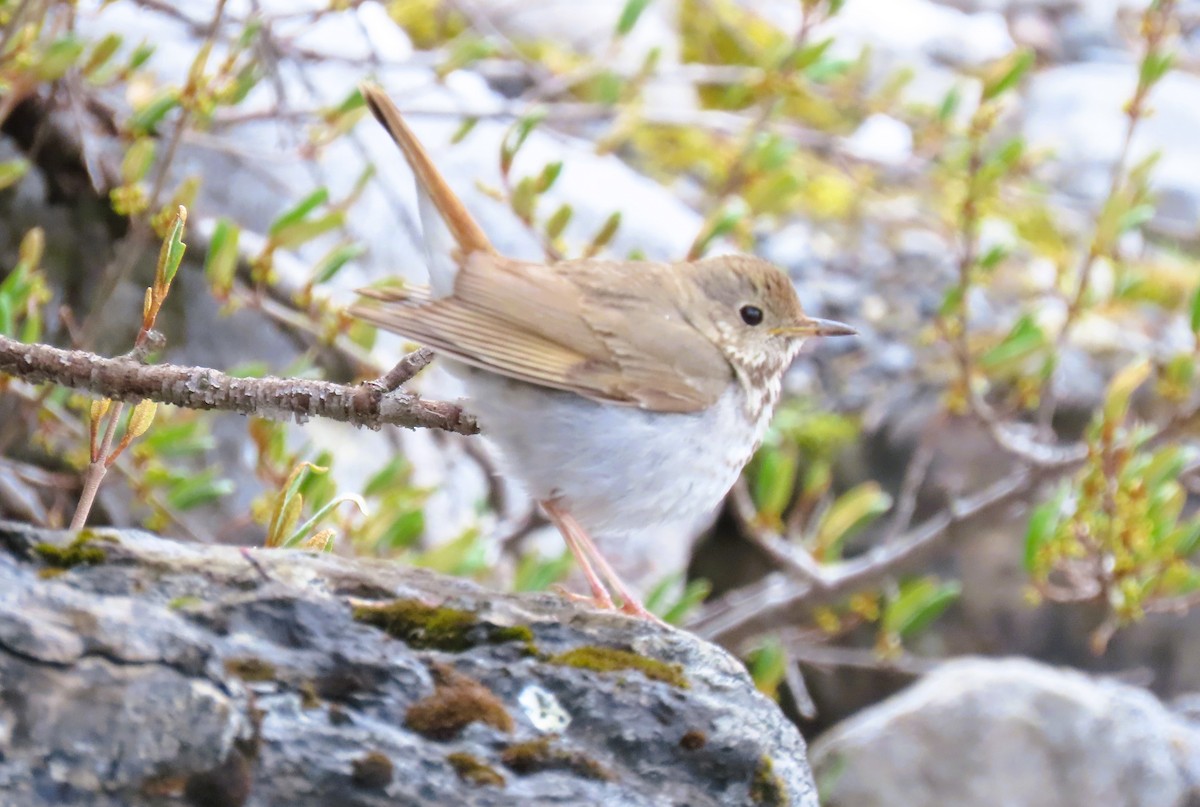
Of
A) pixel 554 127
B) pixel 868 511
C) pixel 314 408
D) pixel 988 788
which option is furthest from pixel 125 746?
pixel 554 127

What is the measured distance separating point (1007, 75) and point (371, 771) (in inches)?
130

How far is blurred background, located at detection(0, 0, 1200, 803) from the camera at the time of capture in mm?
3832

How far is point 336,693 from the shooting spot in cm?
192

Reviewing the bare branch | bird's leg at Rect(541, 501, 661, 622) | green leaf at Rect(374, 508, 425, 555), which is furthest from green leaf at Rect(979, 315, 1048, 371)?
the bare branch

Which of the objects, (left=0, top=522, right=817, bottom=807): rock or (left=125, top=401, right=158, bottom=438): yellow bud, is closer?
(left=0, top=522, right=817, bottom=807): rock

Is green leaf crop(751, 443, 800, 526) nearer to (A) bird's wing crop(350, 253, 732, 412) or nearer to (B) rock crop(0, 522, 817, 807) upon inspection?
(A) bird's wing crop(350, 253, 732, 412)

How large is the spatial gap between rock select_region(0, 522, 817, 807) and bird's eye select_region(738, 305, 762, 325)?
1205 mm

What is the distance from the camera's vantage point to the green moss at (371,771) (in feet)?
5.96

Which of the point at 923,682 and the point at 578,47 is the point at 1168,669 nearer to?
the point at 923,682

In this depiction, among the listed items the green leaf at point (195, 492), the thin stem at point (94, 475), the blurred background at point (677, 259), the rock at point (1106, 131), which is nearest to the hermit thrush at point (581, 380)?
the blurred background at point (677, 259)

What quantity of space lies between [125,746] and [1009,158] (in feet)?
11.5

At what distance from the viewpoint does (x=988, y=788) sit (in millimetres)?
4918

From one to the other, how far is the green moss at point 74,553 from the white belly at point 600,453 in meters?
Answer: 0.98

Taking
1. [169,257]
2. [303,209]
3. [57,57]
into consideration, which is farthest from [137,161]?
[169,257]
